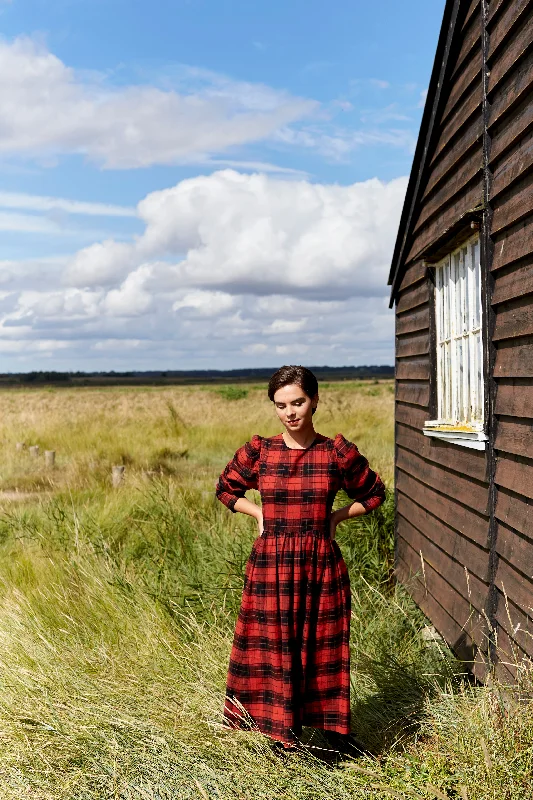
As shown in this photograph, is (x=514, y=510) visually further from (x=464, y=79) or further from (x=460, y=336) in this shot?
(x=464, y=79)

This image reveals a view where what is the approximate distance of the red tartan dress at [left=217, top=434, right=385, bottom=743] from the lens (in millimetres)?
3455

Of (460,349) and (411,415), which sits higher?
(460,349)

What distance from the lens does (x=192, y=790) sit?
3.49 m

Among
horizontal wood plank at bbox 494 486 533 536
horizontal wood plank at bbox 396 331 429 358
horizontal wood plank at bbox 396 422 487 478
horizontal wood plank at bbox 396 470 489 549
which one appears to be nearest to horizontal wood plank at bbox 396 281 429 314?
horizontal wood plank at bbox 396 331 429 358

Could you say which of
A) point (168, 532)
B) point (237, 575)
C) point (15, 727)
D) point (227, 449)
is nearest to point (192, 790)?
point (15, 727)

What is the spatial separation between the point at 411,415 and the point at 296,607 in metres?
3.64

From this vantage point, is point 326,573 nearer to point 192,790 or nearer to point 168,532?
point 192,790

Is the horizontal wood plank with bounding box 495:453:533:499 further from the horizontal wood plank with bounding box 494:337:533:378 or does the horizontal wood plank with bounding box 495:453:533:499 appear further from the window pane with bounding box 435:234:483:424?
the window pane with bounding box 435:234:483:424

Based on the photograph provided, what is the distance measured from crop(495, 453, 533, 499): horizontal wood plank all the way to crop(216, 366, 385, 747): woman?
0.82 metres

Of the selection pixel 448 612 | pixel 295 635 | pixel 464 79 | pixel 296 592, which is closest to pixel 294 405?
pixel 296 592

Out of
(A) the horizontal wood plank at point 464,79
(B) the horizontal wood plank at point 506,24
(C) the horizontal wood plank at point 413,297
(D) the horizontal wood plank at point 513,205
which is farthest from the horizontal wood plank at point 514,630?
(A) the horizontal wood plank at point 464,79

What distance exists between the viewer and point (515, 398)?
4066 millimetres

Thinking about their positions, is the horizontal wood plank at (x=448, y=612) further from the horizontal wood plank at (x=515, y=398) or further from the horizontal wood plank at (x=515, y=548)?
the horizontal wood plank at (x=515, y=398)

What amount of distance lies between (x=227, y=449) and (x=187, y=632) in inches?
464
